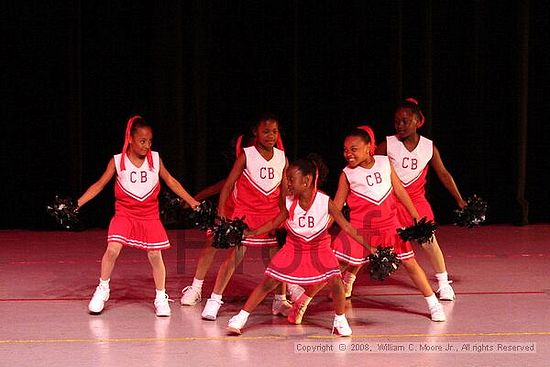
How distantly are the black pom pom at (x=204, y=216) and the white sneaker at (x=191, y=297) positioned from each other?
2.29 feet

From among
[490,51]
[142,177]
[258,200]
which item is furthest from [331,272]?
[490,51]

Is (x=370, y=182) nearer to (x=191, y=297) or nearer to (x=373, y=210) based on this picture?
(x=373, y=210)

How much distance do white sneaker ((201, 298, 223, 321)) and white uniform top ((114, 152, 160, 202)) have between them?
0.80 metres

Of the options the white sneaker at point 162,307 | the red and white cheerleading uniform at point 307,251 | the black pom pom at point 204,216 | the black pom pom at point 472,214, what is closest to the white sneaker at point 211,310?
the white sneaker at point 162,307

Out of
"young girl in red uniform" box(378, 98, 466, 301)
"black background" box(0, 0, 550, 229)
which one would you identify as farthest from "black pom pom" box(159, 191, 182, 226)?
"black background" box(0, 0, 550, 229)

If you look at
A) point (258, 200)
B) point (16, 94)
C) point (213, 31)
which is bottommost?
point (258, 200)

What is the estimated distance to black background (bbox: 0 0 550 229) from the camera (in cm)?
→ 1011

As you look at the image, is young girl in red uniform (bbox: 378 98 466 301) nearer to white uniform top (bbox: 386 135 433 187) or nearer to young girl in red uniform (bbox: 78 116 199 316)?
white uniform top (bbox: 386 135 433 187)

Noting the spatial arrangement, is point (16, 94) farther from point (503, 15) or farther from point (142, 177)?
point (503, 15)

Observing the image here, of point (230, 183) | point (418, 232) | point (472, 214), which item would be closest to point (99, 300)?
point (230, 183)

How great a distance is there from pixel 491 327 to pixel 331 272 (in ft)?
3.40

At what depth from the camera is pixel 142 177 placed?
6.47m

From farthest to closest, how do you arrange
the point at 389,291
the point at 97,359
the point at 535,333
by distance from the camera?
the point at 389,291
the point at 535,333
the point at 97,359

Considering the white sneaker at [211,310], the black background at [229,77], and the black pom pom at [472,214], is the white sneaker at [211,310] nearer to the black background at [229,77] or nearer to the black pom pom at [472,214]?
the black pom pom at [472,214]
